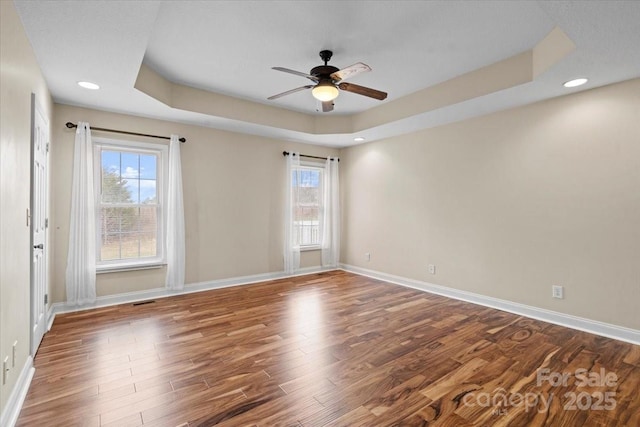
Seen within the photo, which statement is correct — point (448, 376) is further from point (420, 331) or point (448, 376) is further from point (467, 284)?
point (467, 284)

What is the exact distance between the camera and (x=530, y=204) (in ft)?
12.5

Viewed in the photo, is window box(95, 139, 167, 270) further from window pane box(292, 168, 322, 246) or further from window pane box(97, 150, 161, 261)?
window pane box(292, 168, 322, 246)

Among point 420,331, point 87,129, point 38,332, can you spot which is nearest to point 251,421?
point 420,331

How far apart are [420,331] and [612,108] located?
2975mm

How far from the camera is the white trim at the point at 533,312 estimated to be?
10.3 ft

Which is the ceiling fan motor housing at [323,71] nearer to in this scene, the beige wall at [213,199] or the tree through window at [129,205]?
the beige wall at [213,199]

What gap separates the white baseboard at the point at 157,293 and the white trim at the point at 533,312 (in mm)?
2068

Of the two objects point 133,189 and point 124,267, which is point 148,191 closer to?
point 133,189

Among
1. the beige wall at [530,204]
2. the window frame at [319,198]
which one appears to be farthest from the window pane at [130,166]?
the beige wall at [530,204]

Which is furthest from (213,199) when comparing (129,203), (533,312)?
(533,312)

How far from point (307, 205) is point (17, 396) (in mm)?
4652

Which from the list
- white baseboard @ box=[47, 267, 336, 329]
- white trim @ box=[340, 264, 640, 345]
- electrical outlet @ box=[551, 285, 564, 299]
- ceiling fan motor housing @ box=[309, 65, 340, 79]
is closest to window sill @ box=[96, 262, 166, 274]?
white baseboard @ box=[47, 267, 336, 329]

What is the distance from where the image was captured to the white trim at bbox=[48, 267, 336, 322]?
12.5 ft

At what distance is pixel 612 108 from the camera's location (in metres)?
3.20
